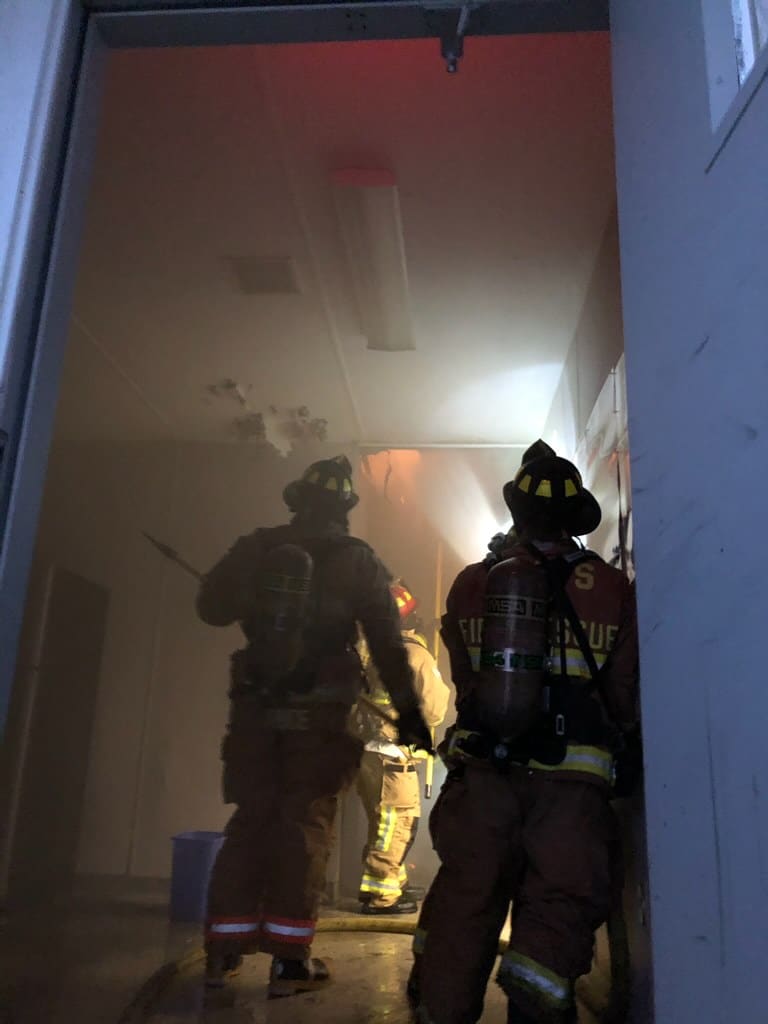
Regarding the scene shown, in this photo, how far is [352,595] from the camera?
2.66 meters

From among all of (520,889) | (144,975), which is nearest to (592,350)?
(520,889)

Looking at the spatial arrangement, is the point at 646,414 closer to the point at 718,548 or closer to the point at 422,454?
the point at 718,548

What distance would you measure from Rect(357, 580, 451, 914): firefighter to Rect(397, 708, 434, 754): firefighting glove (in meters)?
0.44

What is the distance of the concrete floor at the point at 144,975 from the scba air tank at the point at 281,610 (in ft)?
3.02

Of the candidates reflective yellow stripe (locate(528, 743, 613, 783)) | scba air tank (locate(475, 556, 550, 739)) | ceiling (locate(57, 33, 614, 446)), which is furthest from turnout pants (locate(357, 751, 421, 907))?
ceiling (locate(57, 33, 614, 446))

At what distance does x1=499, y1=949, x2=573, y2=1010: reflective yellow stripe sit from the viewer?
5.09 feet

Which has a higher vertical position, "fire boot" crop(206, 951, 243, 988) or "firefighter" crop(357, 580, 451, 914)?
"firefighter" crop(357, 580, 451, 914)

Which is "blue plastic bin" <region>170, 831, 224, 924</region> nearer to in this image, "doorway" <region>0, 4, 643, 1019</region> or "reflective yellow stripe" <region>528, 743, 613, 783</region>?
"doorway" <region>0, 4, 643, 1019</region>

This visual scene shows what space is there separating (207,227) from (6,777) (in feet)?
7.25

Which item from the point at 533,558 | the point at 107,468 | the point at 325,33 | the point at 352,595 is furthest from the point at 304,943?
the point at 325,33

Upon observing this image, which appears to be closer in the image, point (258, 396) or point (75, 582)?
point (75, 582)

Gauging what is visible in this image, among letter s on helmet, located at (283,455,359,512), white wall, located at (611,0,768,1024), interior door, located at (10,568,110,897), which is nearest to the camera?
white wall, located at (611,0,768,1024)

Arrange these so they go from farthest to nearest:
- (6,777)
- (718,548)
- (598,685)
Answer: (6,777), (598,685), (718,548)

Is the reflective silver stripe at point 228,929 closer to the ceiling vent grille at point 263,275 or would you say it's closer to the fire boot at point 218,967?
the fire boot at point 218,967
